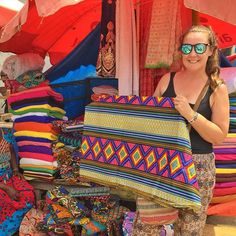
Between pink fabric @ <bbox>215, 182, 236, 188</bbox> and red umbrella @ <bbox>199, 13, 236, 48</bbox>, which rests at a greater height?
red umbrella @ <bbox>199, 13, 236, 48</bbox>

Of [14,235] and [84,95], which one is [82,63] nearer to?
[84,95]

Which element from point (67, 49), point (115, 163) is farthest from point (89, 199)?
point (67, 49)

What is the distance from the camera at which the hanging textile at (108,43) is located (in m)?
3.06

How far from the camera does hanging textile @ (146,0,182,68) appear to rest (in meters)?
2.99

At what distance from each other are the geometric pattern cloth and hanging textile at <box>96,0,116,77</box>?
67 centimetres

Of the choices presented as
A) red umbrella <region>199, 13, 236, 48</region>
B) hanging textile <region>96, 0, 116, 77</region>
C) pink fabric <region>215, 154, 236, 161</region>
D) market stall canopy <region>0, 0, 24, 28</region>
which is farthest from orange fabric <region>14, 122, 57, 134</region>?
red umbrella <region>199, 13, 236, 48</region>

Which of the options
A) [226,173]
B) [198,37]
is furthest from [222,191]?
[198,37]

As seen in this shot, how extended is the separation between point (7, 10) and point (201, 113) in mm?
3548

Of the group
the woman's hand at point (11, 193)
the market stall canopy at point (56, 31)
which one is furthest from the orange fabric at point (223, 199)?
the market stall canopy at point (56, 31)

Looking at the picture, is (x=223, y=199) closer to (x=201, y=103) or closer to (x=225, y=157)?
(x=225, y=157)

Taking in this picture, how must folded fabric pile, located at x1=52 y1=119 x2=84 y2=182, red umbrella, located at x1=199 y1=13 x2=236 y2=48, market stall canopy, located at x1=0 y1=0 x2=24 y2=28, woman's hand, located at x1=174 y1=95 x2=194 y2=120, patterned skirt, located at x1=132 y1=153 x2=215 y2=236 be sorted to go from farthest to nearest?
market stall canopy, located at x1=0 y1=0 x2=24 y2=28 → red umbrella, located at x1=199 y1=13 x2=236 y2=48 → folded fabric pile, located at x1=52 y1=119 x2=84 y2=182 → patterned skirt, located at x1=132 y1=153 x2=215 y2=236 → woman's hand, located at x1=174 y1=95 x2=194 y2=120

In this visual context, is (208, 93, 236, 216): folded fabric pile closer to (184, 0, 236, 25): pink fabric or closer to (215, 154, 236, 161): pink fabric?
(215, 154, 236, 161): pink fabric

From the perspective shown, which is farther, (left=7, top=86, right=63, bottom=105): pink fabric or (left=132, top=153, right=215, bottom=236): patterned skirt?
(left=7, top=86, right=63, bottom=105): pink fabric

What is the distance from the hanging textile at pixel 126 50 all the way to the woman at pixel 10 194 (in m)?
1.46
